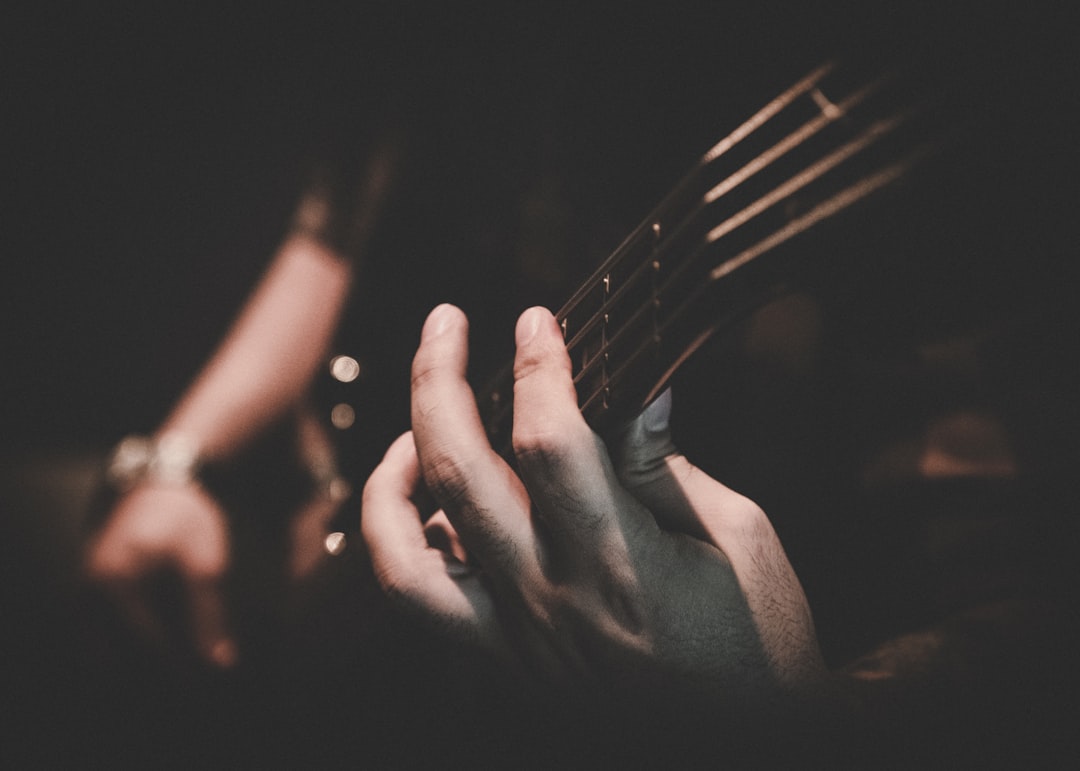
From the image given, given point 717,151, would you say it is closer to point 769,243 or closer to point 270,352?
point 769,243

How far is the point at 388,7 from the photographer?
1120 mm

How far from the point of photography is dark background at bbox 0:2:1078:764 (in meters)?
0.65

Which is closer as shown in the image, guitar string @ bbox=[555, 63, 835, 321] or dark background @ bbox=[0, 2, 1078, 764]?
guitar string @ bbox=[555, 63, 835, 321]

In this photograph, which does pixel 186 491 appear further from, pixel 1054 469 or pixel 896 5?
pixel 1054 469

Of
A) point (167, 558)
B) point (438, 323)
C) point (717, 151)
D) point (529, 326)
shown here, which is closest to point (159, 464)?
point (167, 558)

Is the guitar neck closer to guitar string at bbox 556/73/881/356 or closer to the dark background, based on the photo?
guitar string at bbox 556/73/881/356

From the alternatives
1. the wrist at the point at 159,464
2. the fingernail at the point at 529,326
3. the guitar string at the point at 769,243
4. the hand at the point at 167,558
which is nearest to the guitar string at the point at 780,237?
the guitar string at the point at 769,243

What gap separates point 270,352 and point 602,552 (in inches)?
41.4

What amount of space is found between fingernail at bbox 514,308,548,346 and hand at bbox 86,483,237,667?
78 cm

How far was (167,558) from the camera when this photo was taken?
821 millimetres

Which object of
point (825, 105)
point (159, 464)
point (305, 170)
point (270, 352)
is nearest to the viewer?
point (825, 105)

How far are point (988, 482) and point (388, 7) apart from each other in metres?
1.48

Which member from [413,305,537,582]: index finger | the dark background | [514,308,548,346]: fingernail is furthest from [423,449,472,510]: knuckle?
the dark background

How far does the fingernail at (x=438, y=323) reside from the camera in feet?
1.80
